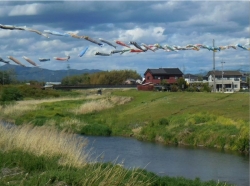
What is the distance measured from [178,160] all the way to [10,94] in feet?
121

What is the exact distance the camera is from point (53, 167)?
1351 cm

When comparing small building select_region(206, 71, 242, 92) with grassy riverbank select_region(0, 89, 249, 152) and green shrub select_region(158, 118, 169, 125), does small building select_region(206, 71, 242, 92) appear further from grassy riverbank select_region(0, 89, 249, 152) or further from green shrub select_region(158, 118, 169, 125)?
green shrub select_region(158, 118, 169, 125)

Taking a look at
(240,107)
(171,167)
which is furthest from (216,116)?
(171,167)

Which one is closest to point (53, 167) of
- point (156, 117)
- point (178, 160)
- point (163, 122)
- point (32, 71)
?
point (32, 71)

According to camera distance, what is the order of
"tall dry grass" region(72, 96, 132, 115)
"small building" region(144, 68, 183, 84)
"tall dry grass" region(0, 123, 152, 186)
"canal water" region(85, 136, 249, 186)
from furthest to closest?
"small building" region(144, 68, 183, 84)
"tall dry grass" region(72, 96, 132, 115)
"canal water" region(85, 136, 249, 186)
"tall dry grass" region(0, 123, 152, 186)

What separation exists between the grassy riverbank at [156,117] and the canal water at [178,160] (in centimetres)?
181

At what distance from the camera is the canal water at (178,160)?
2151cm

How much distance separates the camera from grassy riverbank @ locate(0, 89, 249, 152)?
103ft

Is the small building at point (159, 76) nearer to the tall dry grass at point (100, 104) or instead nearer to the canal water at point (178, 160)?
the tall dry grass at point (100, 104)

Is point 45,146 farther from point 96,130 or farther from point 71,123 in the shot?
point 71,123

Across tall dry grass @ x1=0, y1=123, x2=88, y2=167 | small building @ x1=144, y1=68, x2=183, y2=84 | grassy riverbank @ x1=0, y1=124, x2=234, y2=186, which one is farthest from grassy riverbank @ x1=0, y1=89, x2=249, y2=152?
small building @ x1=144, y1=68, x2=183, y2=84

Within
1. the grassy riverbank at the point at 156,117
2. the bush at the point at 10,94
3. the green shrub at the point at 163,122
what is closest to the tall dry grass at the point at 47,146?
the grassy riverbank at the point at 156,117

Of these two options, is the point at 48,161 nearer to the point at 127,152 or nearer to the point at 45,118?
the point at 127,152

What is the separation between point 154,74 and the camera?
72.2 metres
